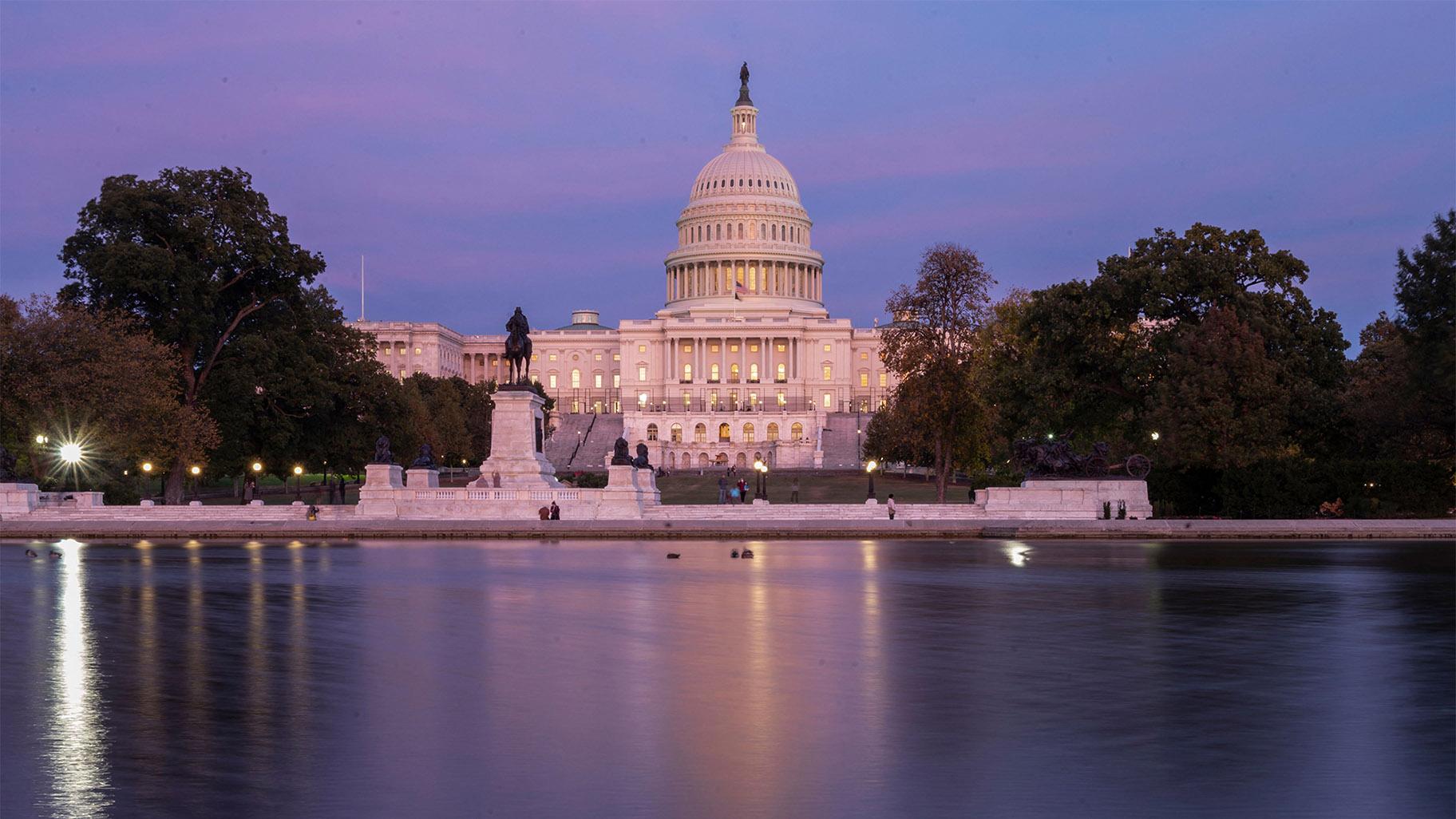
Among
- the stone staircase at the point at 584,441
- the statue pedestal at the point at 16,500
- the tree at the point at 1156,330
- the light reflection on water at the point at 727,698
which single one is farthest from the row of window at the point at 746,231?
the light reflection on water at the point at 727,698

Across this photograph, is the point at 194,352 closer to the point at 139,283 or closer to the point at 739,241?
the point at 139,283

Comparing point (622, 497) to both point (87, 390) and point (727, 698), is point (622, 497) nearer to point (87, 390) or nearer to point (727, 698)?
point (87, 390)

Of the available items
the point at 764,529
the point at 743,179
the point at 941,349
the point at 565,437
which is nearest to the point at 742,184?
the point at 743,179

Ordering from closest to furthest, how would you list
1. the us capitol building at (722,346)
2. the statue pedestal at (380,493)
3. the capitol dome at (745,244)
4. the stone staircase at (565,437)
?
the statue pedestal at (380,493) → the stone staircase at (565,437) → the us capitol building at (722,346) → the capitol dome at (745,244)

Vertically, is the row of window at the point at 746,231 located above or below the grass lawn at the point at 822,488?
above

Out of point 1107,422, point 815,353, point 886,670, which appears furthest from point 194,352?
point 815,353

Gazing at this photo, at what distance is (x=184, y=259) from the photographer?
60938mm

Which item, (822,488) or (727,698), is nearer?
(727,698)

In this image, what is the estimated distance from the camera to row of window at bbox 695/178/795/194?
7397 inches

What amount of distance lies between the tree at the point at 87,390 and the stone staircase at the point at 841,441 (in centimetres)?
6624

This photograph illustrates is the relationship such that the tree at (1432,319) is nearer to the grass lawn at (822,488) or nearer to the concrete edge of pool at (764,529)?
the concrete edge of pool at (764,529)

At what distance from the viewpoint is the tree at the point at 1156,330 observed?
52.0m

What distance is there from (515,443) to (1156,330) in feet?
80.0

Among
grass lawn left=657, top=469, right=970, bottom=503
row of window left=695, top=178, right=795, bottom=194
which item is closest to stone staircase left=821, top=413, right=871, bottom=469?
grass lawn left=657, top=469, right=970, bottom=503
